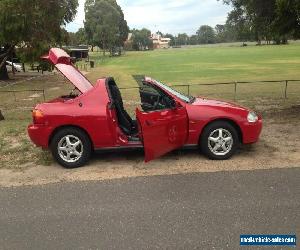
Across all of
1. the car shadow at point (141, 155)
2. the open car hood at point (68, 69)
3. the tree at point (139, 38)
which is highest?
the tree at point (139, 38)

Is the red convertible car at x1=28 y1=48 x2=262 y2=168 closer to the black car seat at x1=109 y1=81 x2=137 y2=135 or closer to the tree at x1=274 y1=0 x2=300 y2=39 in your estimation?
the black car seat at x1=109 y1=81 x2=137 y2=135

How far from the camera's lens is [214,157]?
6.95m

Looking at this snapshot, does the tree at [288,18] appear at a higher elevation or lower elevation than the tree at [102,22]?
lower

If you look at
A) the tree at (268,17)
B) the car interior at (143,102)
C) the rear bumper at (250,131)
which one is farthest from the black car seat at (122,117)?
the tree at (268,17)

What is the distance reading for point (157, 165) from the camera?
270 inches

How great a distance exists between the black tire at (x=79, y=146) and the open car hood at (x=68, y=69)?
77cm

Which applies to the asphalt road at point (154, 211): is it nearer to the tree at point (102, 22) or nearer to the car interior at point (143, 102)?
the car interior at point (143, 102)

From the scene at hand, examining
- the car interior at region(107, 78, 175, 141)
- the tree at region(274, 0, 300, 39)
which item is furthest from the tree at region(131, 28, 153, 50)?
the car interior at region(107, 78, 175, 141)

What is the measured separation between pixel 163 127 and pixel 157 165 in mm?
681

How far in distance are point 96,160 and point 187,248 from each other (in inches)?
142

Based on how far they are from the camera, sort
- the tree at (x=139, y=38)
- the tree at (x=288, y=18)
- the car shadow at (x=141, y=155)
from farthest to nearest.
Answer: the tree at (x=139, y=38)
the tree at (x=288, y=18)
the car shadow at (x=141, y=155)

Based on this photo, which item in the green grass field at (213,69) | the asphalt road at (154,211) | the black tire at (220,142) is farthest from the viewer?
the green grass field at (213,69)

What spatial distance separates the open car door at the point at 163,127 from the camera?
6520 mm

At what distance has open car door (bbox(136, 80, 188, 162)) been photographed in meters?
6.52
